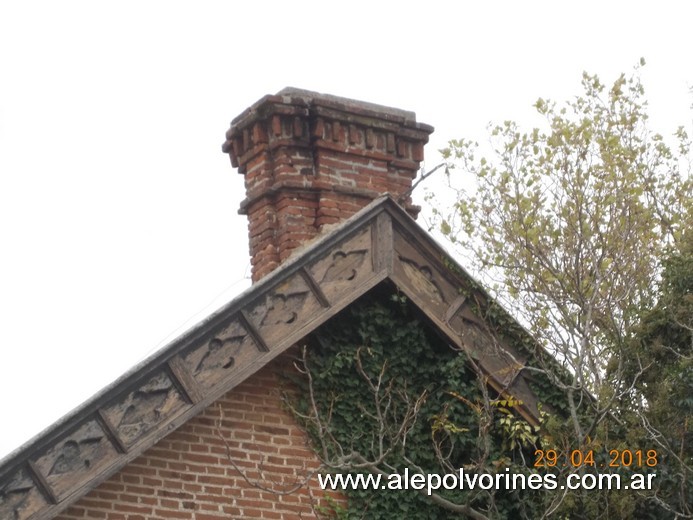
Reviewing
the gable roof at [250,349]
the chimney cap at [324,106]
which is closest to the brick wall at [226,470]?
the gable roof at [250,349]

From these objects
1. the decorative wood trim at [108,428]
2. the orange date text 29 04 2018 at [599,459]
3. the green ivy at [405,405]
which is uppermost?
the decorative wood trim at [108,428]

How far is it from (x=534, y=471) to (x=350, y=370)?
5.59 feet

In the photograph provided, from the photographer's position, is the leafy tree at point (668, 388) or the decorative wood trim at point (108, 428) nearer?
the decorative wood trim at point (108, 428)

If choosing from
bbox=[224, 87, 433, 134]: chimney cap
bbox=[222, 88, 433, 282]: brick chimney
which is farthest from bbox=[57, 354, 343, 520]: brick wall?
bbox=[224, 87, 433, 134]: chimney cap

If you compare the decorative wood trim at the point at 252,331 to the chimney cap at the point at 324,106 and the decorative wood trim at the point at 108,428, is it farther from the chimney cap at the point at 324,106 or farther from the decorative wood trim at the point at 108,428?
the chimney cap at the point at 324,106

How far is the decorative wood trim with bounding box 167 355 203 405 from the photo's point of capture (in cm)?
942

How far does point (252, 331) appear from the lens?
32.3 ft

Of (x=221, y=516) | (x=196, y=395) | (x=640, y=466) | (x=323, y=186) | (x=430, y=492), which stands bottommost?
(x=640, y=466)

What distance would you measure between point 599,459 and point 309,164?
3642 mm

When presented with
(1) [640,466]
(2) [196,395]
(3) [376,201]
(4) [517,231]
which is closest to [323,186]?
(3) [376,201]

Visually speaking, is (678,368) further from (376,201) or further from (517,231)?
(517,231)

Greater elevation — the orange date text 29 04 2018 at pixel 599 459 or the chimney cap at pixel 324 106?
the chimney cap at pixel 324 106

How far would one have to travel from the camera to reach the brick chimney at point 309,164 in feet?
38.2

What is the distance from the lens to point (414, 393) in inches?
422
